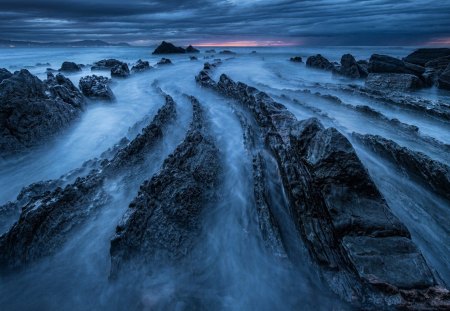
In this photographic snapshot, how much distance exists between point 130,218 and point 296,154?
385 centimetres

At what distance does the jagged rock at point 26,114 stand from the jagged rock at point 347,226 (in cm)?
885

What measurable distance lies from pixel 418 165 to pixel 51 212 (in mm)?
8769

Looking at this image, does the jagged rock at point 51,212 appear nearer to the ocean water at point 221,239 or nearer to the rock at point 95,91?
the ocean water at point 221,239

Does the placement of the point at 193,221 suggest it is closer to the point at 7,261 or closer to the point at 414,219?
the point at 7,261

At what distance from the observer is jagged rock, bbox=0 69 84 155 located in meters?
9.16

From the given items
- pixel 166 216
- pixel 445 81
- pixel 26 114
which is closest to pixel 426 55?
pixel 445 81

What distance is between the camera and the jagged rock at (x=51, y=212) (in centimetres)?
487

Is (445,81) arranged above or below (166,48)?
above

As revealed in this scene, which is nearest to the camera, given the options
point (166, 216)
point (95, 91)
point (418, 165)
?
point (166, 216)

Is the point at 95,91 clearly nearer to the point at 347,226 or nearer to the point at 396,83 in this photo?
the point at 347,226

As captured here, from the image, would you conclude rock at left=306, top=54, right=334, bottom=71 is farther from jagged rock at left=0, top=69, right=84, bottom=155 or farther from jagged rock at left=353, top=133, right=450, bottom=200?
jagged rock at left=0, top=69, right=84, bottom=155

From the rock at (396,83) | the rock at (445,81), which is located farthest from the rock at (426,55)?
the rock at (396,83)

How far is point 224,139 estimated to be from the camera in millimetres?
10258

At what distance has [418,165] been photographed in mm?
7059
